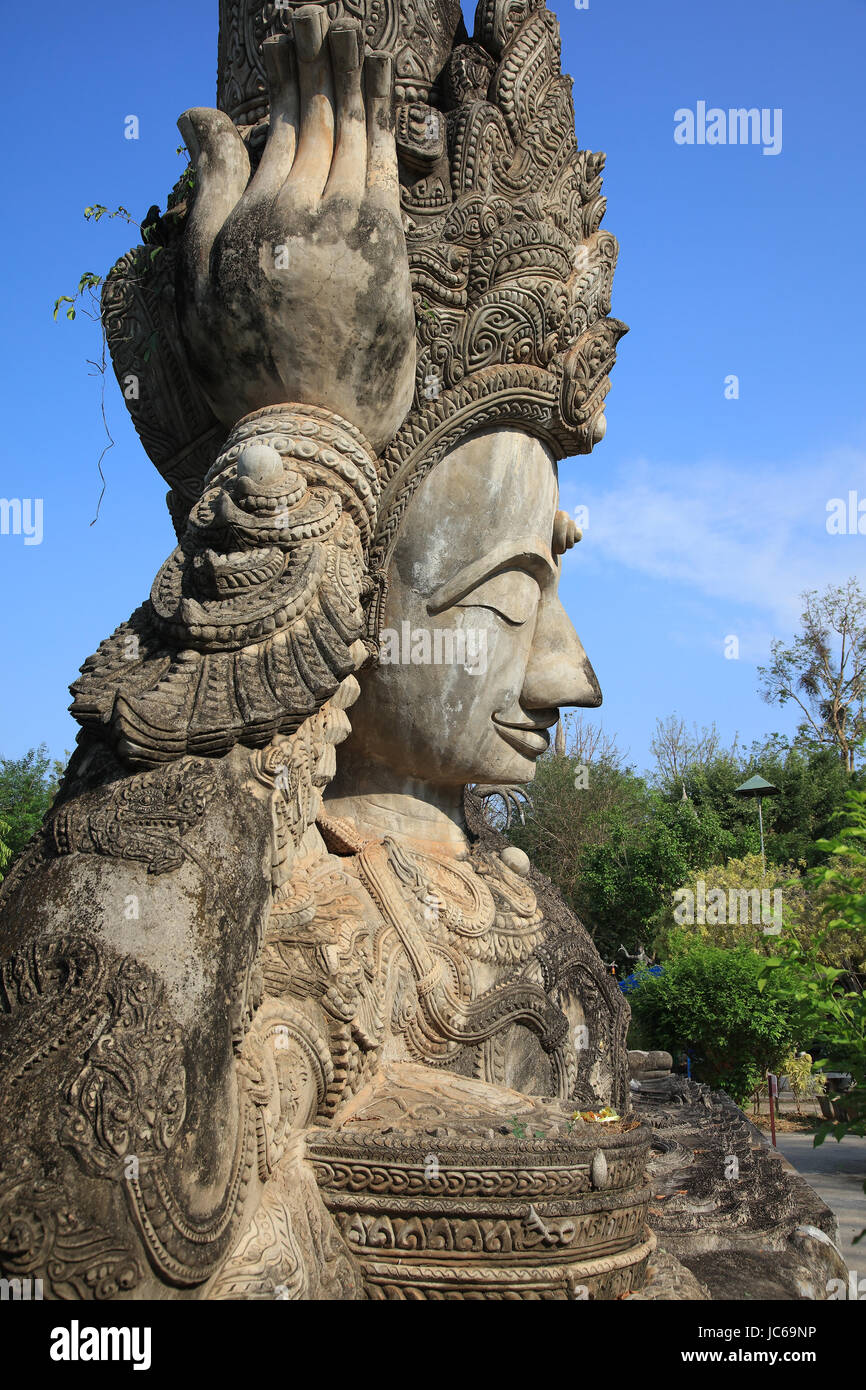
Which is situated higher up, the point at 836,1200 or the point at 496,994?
the point at 496,994

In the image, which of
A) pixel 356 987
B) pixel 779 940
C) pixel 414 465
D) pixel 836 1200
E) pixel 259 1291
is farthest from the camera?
pixel 836 1200

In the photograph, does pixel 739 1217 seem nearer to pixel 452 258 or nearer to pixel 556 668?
pixel 556 668

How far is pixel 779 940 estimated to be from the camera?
4266 mm

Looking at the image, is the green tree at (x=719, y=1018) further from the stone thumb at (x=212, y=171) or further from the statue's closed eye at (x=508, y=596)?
the stone thumb at (x=212, y=171)

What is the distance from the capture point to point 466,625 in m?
3.63

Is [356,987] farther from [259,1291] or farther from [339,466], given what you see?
[339,466]

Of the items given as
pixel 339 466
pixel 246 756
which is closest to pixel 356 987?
pixel 246 756

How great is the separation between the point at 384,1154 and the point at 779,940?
84.1 inches

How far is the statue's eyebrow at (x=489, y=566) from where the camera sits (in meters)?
3.58

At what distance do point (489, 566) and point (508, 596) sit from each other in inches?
5.7

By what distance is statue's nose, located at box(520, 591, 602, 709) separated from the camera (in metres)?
3.86

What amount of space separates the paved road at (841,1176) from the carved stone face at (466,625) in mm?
4891

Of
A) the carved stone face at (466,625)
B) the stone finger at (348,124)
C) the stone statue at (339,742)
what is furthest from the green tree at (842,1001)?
the stone finger at (348,124)

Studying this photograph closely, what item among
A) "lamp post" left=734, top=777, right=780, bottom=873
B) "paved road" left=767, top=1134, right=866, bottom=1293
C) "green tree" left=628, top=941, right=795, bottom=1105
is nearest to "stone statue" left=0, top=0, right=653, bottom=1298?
"paved road" left=767, top=1134, right=866, bottom=1293
